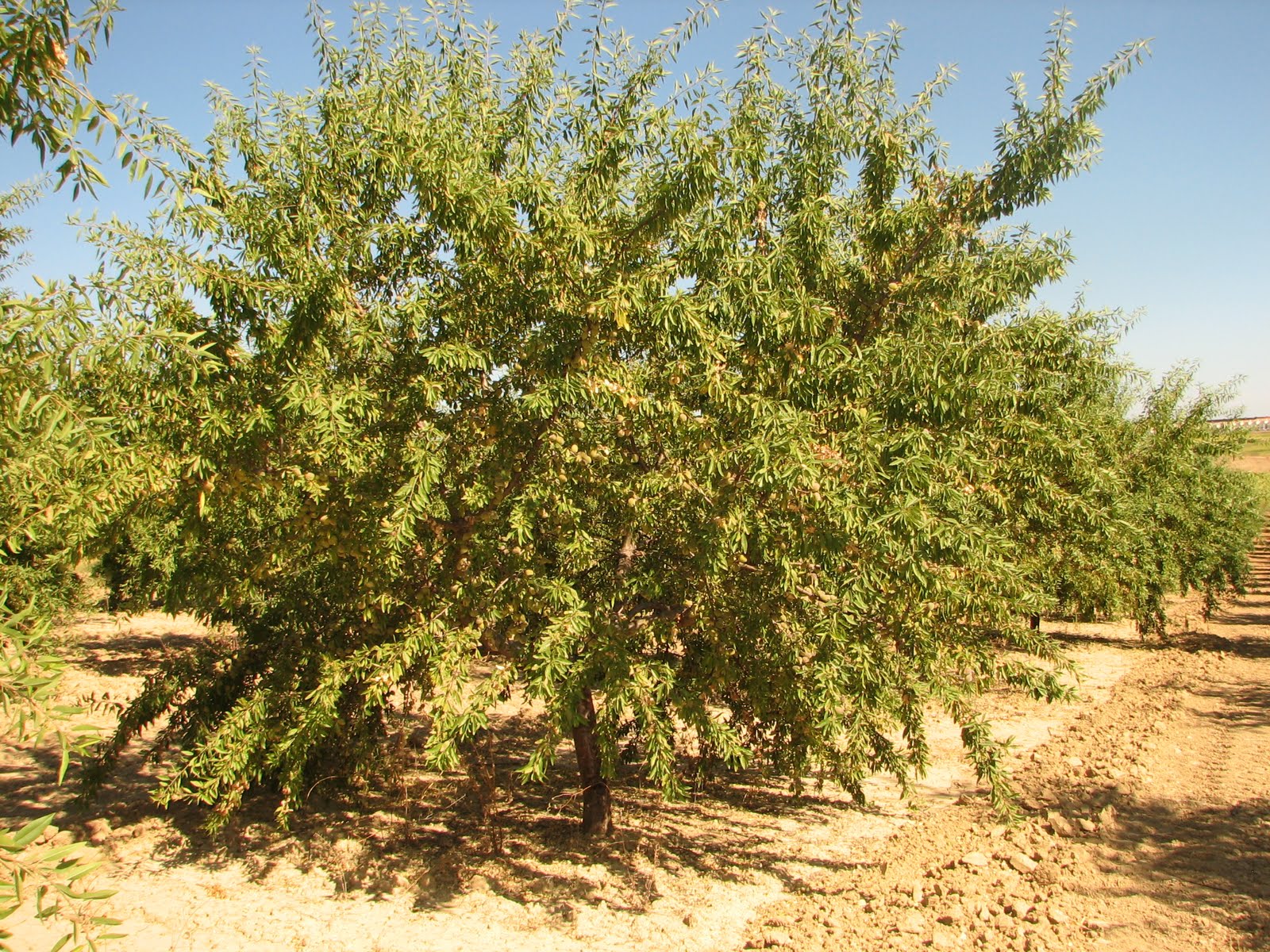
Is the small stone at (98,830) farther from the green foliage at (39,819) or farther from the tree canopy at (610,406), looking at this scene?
the green foliage at (39,819)

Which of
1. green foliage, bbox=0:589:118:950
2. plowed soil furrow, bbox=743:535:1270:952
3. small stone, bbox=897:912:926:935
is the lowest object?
small stone, bbox=897:912:926:935

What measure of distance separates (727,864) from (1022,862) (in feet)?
7.66

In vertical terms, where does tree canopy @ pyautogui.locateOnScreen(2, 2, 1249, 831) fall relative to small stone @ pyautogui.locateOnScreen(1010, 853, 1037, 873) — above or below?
above

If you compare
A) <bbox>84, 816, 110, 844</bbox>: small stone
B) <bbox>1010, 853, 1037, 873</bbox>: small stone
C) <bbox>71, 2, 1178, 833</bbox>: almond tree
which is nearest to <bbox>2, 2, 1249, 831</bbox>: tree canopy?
<bbox>71, 2, 1178, 833</bbox>: almond tree

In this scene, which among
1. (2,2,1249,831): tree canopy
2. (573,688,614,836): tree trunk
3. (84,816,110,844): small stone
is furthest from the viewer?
(573,688,614,836): tree trunk

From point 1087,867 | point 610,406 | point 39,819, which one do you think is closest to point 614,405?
point 610,406

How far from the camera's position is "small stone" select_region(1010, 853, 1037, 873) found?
20.2 ft

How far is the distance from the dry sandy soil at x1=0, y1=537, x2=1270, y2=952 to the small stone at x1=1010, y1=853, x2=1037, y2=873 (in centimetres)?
2

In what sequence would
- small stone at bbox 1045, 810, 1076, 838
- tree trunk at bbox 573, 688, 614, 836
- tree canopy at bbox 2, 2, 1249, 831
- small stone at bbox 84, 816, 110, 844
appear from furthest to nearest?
tree trunk at bbox 573, 688, 614, 836, small stone at bbox 84, 816, 110, 844, small stone at bbox 1045, 810, 1076, 838, tree canopy at bbox 2, 2, 1249, 831

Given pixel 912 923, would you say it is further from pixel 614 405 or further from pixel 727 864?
pixel 614 405

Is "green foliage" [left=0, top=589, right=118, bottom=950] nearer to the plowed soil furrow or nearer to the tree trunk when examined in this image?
the plowed soil furrow

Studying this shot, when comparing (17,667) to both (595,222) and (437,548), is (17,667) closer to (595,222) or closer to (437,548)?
(437,548)

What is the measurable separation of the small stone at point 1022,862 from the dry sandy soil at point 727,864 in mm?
18

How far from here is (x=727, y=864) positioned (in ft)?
23.3
